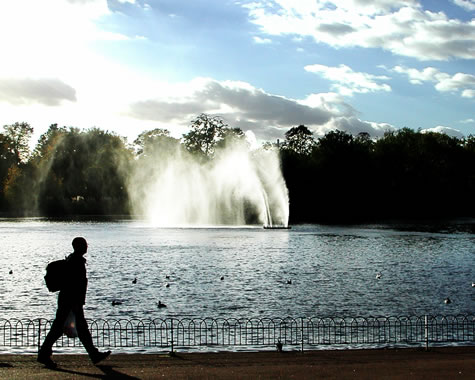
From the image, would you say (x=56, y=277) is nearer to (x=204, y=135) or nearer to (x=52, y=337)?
(x=52, y=337)

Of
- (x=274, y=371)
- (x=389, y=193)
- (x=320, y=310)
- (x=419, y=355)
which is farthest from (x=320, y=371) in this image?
(x=389, y=193)

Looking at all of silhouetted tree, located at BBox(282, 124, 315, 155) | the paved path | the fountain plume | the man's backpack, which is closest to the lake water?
the paved path

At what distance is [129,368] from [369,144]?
480 ft

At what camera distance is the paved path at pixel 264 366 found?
41.1 ft

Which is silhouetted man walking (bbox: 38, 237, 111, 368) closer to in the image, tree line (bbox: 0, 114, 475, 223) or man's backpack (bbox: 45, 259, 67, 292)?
man's backpack (bbox: 45, 259, 67, 292)

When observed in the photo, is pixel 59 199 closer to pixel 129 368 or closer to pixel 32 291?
pixel 32 291

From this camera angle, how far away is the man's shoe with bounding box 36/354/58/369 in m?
13.2

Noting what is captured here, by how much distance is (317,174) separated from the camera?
13050 cm

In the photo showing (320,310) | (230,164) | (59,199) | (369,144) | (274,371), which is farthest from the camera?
(369,144)

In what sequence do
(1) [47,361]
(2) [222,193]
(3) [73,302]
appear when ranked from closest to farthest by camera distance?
(1) [47,361], (3) [73,302], (2) [222,193]

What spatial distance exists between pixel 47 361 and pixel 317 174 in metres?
119

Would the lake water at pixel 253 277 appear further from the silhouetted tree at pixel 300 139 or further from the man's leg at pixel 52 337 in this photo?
the silhouetted tree at pixel 300 139

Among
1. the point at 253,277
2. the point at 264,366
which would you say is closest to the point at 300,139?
the point at 253,277

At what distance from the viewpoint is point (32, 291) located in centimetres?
3014
